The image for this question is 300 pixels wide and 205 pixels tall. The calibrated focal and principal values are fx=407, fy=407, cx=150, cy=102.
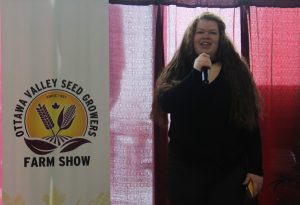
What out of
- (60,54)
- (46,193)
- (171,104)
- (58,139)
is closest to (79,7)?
(60,54)

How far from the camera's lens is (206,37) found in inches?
69.1

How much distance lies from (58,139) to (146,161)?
0.64 m

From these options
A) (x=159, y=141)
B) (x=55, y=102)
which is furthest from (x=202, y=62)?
(x=159, y=141)

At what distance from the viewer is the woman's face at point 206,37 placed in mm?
1757

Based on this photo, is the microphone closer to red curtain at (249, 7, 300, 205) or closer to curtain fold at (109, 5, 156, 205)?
curtain fold at (109, 5, 156, 205)

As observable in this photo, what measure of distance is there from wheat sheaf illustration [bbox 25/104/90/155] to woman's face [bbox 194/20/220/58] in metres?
0.80

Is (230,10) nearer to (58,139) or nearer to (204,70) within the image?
(204,70)

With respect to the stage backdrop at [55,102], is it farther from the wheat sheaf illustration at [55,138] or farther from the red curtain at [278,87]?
A: the red curtain at [278,87]

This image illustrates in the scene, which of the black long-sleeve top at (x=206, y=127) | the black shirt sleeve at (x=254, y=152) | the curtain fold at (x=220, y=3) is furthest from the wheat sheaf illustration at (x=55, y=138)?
the black shirt sleeve at (x=254, y=152)

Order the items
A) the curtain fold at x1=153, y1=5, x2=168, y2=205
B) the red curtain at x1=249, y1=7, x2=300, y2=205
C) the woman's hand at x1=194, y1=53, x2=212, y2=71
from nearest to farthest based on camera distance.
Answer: the woman's hand at x1=194, y1=53, x2=212, y2=71 → the curtain fold at x1=153, y1=5, x2=168, y2=205 → the red curtain at x1=249, y1=7, x2=300, y2=205

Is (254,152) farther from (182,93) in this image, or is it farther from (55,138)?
(55,138)

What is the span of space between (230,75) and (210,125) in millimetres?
241

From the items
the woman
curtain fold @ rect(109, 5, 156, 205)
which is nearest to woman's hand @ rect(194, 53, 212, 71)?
the woman

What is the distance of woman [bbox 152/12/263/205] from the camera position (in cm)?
167
